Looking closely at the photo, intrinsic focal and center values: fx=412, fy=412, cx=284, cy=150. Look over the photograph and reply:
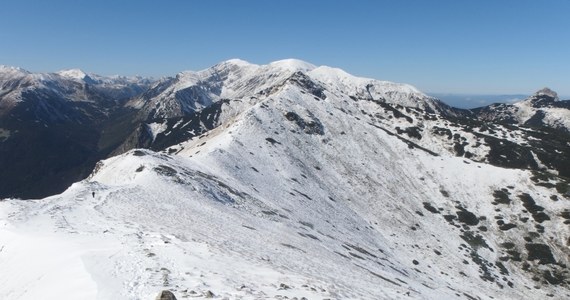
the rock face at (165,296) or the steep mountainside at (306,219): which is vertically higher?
the rock face at (165,296)

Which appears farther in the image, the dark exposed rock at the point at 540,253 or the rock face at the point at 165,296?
the dark exposed rock at the point at 540,253

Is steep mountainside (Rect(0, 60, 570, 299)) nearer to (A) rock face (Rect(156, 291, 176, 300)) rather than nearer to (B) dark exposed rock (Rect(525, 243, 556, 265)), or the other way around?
(B) dark exposed rock (Rect(525, 243, 556, 265))

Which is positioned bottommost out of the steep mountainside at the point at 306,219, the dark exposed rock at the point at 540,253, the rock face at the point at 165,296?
the dark exposed rock at the point at 540,253

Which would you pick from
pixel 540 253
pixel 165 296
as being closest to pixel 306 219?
pixel 540 253

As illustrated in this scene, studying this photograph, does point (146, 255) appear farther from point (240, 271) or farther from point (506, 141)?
point (506, 141)

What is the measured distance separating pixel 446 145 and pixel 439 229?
66438 mm

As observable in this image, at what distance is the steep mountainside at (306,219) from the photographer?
82.3 feet

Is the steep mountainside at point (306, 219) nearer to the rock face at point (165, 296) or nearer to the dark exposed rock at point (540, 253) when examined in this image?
the dark exposed rock at point (540, 253)

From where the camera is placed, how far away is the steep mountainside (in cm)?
2508

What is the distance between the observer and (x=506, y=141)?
14825cm

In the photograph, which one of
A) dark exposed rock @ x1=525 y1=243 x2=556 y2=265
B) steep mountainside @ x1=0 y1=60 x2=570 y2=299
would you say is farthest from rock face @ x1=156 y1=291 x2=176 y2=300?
dark exposed rock @ x1=525 y1=243 x2=556 y2=265

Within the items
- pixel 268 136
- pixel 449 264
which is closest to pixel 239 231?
pixel 449 264

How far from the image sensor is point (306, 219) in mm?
64250

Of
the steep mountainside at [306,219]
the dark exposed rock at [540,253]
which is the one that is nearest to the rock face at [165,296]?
the steep mountainside at [306,219]
